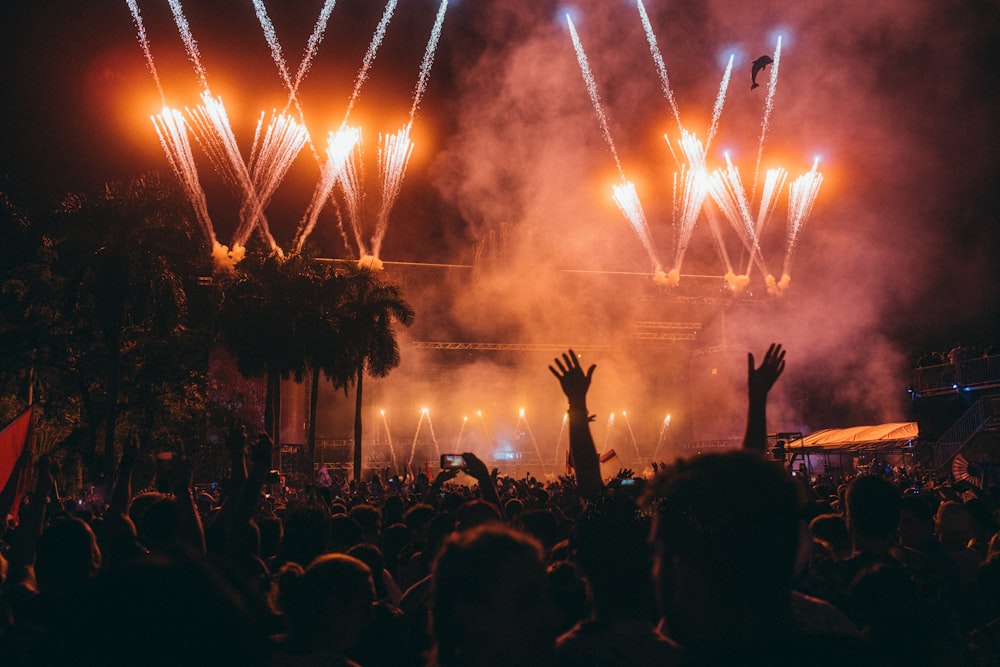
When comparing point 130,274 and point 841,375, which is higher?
point 130,274

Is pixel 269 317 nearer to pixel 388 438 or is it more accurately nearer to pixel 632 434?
pixel 388 438

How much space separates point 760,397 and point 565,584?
4.83 feet

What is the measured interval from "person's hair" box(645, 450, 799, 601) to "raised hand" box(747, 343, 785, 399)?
242cm

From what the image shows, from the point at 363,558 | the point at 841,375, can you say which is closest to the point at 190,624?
the point at 363,558

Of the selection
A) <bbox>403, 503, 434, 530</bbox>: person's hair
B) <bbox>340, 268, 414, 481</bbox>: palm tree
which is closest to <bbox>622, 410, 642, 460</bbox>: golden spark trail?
<bbox>340, 268, 414, 481</bbox>: palm tree

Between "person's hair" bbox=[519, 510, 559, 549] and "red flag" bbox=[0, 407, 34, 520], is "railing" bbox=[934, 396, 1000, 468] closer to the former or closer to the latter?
"person's hair" bbox=[519, 510, 559, 549]

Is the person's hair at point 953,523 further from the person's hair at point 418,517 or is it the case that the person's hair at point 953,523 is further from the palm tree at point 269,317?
the palm tree at point 269,317

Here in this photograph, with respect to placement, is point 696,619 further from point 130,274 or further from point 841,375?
point 841,375

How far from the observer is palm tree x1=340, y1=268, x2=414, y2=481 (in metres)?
38.7

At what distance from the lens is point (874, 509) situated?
438 centimetres

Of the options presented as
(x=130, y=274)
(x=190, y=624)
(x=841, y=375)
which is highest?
(x=130, y=274)

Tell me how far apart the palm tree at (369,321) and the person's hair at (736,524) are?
122 ft

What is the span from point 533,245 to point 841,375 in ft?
73.4

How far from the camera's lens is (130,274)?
92.7ft
